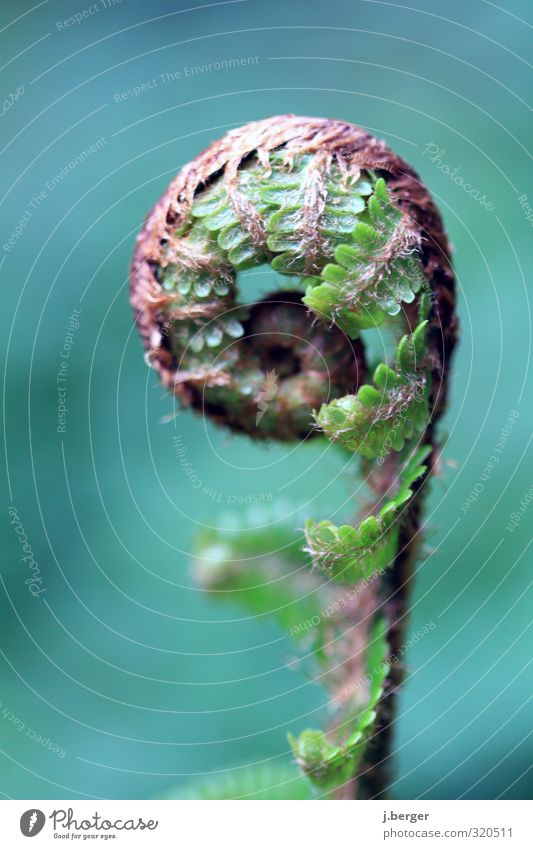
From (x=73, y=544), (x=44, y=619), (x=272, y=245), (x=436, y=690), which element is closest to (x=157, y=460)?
(x=73, y=544)

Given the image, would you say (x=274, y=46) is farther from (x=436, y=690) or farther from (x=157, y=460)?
(x=436, y=690)

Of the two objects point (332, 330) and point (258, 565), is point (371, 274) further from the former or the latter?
point (258, 565)

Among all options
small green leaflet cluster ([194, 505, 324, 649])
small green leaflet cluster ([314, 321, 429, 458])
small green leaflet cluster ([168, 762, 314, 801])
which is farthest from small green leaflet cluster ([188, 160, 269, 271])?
small green leaflet cluster ([168, 762, 314, 801])

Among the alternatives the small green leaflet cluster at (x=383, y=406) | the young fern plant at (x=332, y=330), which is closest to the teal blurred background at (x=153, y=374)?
the young fern plant at (x=332, y=330)
